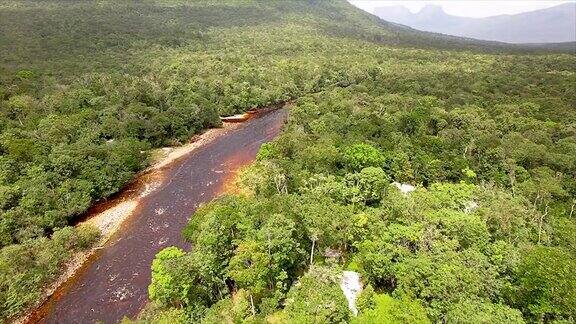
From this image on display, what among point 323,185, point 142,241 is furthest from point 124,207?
point 323,185

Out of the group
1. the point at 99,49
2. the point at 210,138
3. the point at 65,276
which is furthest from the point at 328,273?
the point at 99,49

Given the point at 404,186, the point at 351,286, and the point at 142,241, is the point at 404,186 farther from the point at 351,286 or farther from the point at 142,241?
the point at 142,241

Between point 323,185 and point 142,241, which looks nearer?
point 323,185

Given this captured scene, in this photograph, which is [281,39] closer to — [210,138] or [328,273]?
[210,138]

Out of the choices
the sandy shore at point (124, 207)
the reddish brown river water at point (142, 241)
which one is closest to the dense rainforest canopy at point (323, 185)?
the sandy shore at point (124, 207)

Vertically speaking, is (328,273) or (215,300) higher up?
(328,273)

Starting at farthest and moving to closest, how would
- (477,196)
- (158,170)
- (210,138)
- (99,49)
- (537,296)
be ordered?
1. (99,49)
2. (210,138)
3. (158,170)
4. (477,196)
5. (537,296)
